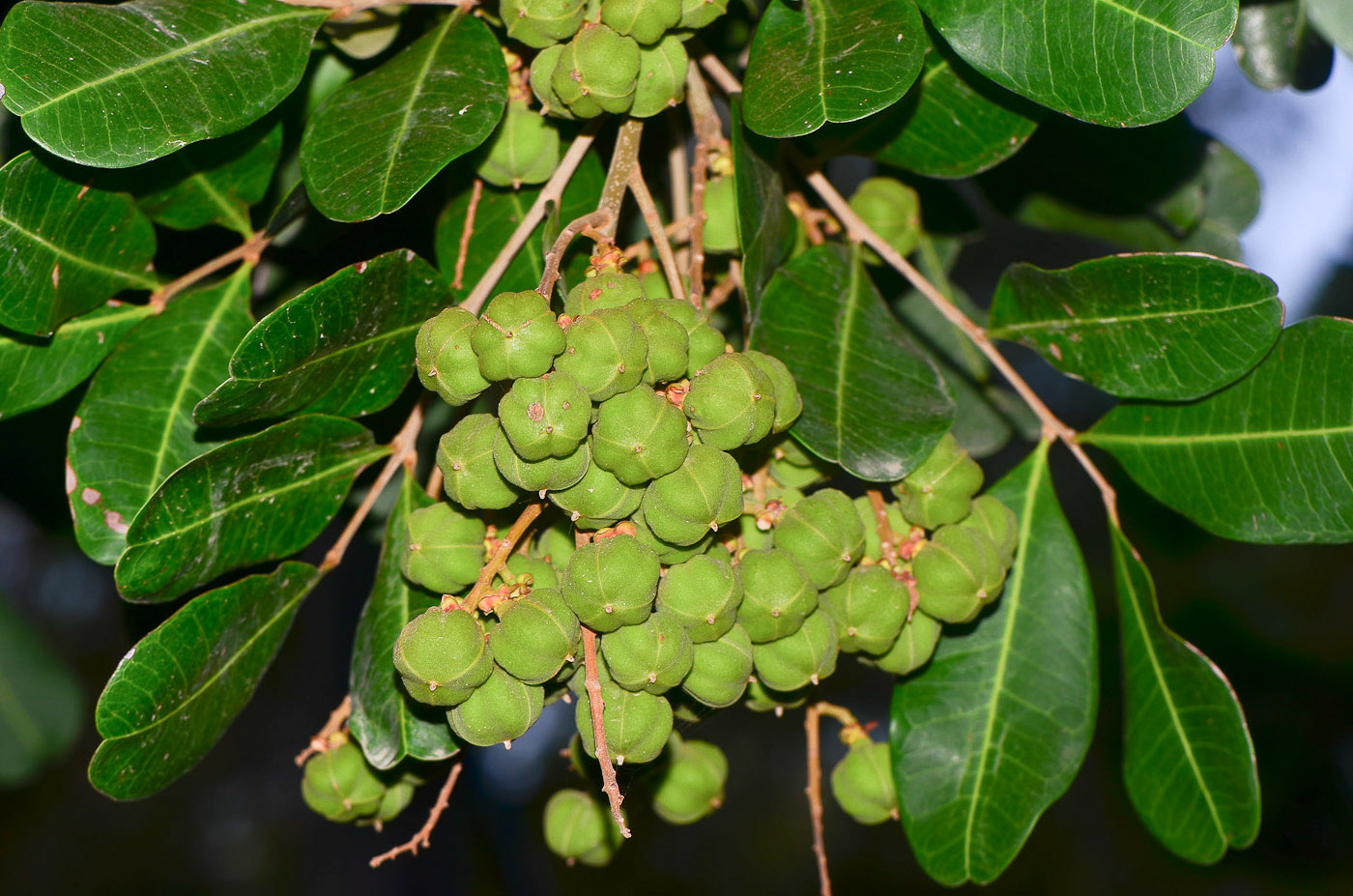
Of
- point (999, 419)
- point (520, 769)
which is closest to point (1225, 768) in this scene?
point (999, 419)

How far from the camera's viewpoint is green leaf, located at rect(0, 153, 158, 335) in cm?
97

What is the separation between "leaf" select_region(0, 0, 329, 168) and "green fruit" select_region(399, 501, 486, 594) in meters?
0.39

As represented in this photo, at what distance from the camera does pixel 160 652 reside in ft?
3.29

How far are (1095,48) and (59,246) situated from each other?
3.21ft

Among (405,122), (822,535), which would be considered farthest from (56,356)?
(822,535)

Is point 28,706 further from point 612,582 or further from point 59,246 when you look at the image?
point 612,582

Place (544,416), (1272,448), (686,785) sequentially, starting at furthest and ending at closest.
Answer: (686,785), (1272,448), (544,416)

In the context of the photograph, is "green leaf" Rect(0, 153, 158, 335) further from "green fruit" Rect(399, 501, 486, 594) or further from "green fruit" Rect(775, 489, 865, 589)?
"green fruit" Rect(775, 489, 865, 589)

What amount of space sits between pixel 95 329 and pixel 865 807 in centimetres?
100

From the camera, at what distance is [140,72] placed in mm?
960

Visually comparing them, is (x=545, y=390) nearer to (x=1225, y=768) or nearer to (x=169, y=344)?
(x=169, y=344)

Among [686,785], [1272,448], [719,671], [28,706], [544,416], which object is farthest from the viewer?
[28,706]

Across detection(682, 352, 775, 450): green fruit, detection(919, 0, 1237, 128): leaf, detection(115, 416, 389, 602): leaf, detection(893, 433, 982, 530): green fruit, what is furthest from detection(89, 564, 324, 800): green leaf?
detection(919, 0, 1237, 128): leaf

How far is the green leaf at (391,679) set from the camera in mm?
1039
